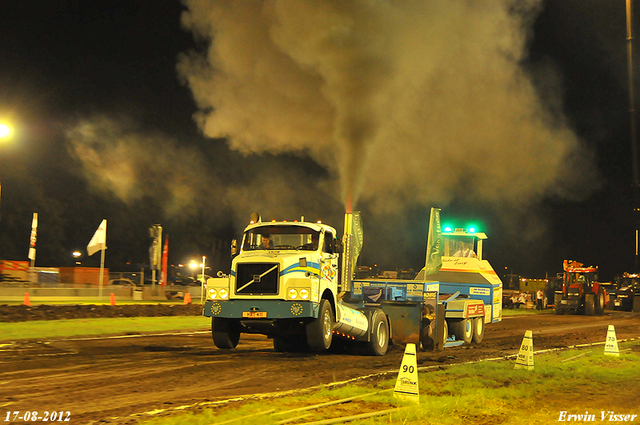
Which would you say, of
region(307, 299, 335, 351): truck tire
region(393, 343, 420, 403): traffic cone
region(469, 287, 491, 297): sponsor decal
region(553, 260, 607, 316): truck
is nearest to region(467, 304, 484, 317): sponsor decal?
region(469, 287, 491, 297): sponsor decal

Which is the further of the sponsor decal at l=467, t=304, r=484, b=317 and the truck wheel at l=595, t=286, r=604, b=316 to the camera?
the truck wheel at l=595, t=286, r=604, b=316

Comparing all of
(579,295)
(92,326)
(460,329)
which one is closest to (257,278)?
(460,329)

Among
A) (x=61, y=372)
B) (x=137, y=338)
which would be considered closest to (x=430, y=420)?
(x=61, y=372)

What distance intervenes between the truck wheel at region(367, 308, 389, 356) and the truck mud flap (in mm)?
701

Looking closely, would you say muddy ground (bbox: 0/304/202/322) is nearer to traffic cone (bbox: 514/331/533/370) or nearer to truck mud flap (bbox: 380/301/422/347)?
truck mud flap (bbox: 380/301/422/347)

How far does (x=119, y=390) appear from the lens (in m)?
8.53

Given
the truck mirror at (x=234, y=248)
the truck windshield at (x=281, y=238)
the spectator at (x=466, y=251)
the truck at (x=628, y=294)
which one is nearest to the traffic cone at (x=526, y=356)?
the truck windshield at (x=281, y=238)

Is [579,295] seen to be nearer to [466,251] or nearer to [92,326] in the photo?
[466,251]

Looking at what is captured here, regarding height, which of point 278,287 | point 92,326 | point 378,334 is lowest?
point 92,326

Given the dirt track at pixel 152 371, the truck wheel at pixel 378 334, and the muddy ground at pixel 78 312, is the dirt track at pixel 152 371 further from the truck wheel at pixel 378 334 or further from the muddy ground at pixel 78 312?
the muddy ground at pixel 78 312

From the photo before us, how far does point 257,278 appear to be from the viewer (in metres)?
→ 12.4

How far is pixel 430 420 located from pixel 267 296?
583 cm

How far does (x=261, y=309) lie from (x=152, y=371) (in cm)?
261

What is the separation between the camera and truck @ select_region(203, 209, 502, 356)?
40.1ft
